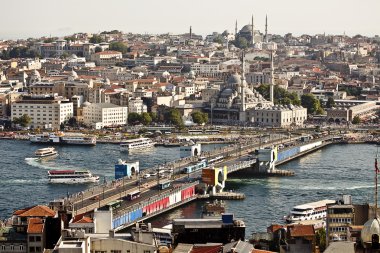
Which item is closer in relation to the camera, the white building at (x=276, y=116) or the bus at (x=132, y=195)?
the bus at (x=132, y=195)

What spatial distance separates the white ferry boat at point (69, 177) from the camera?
17.6m

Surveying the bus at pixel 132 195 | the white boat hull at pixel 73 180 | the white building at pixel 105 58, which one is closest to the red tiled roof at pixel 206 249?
the bus at pixel 132 195

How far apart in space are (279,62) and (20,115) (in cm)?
1978

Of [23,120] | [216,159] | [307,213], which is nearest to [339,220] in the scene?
[307,213]

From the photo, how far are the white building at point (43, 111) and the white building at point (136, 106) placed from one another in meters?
1.82

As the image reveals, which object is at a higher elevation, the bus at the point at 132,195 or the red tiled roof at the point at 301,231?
the red tiled roof at the point at 301,231

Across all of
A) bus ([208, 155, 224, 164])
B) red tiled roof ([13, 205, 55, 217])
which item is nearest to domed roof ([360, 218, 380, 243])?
red tiled roof ([13, 205, 55, 217])

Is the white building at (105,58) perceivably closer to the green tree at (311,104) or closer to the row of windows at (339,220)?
the green tree at (311,104)

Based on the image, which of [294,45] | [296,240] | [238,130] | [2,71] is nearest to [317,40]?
[294,45]

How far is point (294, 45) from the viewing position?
57.6 m

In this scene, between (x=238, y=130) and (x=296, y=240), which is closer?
(x=296, y=240)

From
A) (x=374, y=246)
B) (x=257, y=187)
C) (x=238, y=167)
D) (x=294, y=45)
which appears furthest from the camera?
(x=294, y=45)

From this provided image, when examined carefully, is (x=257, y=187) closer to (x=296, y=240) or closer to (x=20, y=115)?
(x=296, y=240)

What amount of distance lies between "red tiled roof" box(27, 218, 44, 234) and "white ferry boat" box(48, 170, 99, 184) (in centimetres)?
787
